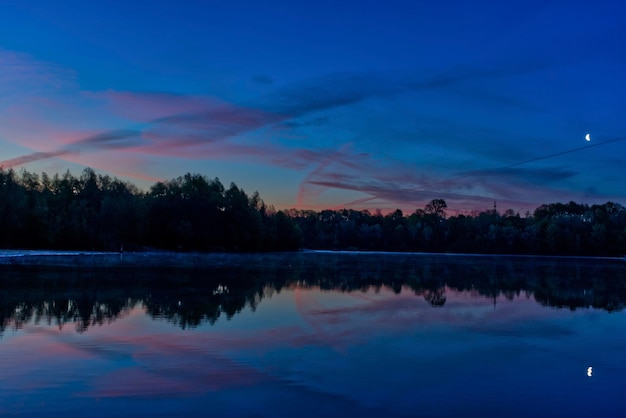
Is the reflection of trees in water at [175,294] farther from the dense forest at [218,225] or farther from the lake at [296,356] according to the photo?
the dense forest at [218,225]

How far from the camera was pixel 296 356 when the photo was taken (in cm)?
1588

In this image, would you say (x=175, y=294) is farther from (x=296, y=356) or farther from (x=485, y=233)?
(x=485, y=233)

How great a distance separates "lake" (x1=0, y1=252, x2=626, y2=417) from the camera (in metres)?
11.5

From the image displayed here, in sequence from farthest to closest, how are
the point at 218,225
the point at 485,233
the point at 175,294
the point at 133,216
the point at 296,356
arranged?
the point at 485,233
the point at 218,225
the point at 133,216
the point at 175,294
the point at 296,356

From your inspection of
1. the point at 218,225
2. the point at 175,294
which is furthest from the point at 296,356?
the point at 218,225

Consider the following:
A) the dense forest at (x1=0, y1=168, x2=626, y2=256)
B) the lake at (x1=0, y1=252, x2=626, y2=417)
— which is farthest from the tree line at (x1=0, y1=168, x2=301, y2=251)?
the lake at (x1=0, y1=252, x2=626, y2=417)

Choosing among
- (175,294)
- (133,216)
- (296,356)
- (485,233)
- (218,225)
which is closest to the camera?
(296,356)

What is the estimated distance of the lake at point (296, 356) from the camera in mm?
11547

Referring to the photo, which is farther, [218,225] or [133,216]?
[218,225]

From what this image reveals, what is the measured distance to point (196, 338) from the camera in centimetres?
1800

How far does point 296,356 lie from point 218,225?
110 m

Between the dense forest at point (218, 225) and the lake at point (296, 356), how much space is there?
65880 millimetres

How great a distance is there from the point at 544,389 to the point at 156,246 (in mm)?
105819

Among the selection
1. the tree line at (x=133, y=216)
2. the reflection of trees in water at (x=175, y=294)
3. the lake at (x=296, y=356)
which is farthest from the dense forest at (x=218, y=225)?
the lake at (x=296, y=356)
